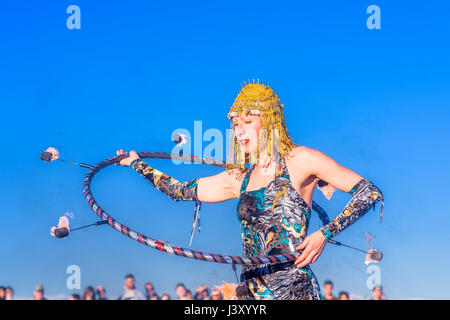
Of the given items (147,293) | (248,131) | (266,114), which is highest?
(266,114)

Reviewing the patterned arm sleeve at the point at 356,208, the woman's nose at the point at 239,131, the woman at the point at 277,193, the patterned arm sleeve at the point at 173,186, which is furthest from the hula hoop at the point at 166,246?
the woman's nose at the point at 239,131

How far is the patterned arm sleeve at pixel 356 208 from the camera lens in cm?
416

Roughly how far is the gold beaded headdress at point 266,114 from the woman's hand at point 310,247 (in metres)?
0.80

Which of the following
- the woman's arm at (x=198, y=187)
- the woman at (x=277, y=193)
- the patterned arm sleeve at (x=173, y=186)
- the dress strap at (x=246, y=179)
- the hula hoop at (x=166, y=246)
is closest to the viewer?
the hula hoop at (x=166, y=246)

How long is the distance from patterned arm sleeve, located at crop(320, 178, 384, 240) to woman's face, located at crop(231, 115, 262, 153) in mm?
985

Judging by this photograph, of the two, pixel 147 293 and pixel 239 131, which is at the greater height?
pixel 239 131

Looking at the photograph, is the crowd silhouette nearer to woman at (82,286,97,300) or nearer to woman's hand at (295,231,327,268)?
woman at (82,286,97,300)

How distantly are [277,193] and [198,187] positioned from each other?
3.71 ft

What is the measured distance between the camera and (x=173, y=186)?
5410 millimetres

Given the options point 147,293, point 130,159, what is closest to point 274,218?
point 130,159

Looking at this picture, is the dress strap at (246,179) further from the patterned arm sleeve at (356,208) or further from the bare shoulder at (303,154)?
the patterned arm sleeve at (356,208)

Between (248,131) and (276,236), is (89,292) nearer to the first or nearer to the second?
(248,131)
